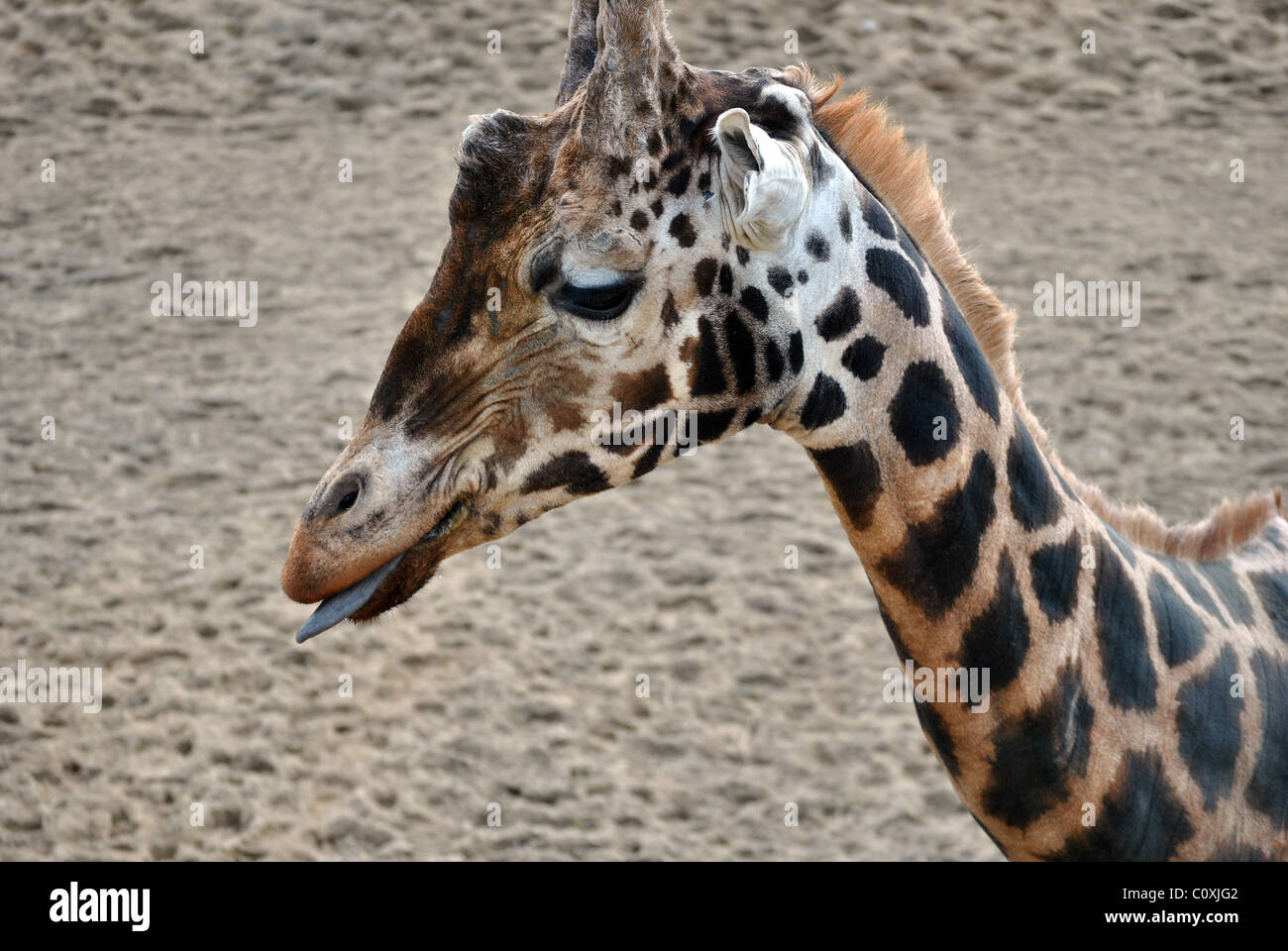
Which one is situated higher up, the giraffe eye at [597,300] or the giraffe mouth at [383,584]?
the giraffe eye at [597,300]

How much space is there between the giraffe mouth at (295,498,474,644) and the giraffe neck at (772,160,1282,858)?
2.24ft

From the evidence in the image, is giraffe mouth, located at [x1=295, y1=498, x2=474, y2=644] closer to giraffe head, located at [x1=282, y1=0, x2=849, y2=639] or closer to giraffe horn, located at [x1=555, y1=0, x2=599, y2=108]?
giraffe head, located at [x1=282, y1=0, x2=849, y2=639]

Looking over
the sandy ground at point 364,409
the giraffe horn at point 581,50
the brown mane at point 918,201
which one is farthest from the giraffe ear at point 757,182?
the sandy ground at point 364,409

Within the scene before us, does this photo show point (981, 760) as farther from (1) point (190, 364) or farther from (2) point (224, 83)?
(2) point (224, 83)

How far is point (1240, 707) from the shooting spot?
299 cm

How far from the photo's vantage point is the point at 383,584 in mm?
2520

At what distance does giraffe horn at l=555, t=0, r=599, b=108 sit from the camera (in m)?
2.79

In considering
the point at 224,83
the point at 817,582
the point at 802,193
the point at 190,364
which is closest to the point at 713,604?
the point at 817,582

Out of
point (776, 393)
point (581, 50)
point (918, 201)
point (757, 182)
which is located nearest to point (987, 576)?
point (776, 393)

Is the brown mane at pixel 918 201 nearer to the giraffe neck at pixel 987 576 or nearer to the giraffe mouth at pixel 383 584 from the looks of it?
the giraffe neck at pixel 987 576

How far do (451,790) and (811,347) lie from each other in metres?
4.06

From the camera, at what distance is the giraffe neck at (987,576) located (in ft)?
8.50

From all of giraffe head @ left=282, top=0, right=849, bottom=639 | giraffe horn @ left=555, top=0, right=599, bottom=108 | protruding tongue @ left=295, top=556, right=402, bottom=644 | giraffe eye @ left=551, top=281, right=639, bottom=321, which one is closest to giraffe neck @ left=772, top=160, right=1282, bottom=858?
giraffe head @ left=282, top=0, right=849, bottom=639

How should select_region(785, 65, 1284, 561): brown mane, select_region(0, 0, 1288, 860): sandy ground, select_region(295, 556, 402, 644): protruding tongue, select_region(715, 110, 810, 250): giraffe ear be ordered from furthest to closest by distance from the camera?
select_region(0, 0, 1288, 860): sandy ground → select_region(785, 65, 1284, 561): brown mane → select_region(295, 556, 402, 644): protruding tongue → select_region(715, 110, 810, 250): giraffe ear
